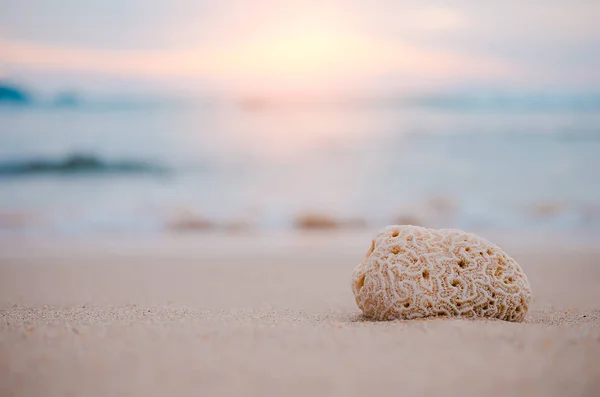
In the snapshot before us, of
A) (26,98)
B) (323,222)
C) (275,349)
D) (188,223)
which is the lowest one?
(323,222)

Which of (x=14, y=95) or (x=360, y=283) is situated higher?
(x=14, y=95)

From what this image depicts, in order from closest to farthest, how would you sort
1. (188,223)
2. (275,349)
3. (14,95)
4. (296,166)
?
(275,349) → (188,223) → (296,166) → (14,95)

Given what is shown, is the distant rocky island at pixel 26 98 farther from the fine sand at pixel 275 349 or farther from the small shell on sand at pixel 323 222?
the fine sand at pixel 275 349

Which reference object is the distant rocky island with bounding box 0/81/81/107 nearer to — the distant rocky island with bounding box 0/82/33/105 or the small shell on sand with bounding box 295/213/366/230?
the distant rocky island with bounding box 0/82/33/105

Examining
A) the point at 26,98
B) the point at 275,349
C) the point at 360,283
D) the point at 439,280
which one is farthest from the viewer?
the point at 26,98

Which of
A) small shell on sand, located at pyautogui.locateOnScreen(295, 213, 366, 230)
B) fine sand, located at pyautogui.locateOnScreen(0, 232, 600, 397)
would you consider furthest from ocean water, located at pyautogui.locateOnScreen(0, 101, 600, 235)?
fine sand, located at pyautogui.locateOnScreen(0, 232, 600, 397)

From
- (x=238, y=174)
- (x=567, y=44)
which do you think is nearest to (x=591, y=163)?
(x=567, y=44)

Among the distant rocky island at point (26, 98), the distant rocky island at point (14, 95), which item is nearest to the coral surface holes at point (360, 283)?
the distant rocky island at point (26, 98)

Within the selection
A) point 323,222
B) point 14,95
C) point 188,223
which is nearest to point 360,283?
point 323,222

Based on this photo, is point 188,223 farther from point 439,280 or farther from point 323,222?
point 439,280
